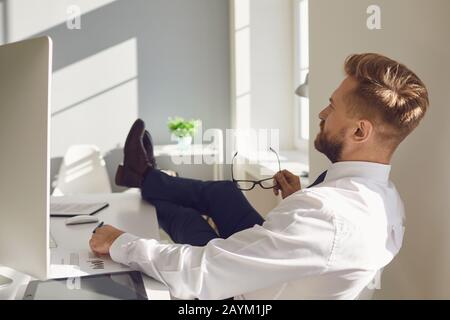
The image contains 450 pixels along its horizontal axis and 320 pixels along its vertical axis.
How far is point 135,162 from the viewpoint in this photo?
179 centimetres

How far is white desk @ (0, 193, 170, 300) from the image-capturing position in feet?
3.05

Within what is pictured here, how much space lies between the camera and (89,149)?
3.66 metres

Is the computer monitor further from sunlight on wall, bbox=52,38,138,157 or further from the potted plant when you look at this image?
sunlight on wall, bbox=52,38,138,157

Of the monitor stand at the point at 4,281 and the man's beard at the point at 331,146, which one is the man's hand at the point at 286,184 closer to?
the man's beard at the point at 331,146

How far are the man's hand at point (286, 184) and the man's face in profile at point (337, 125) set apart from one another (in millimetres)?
370

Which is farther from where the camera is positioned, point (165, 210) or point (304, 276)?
point (165, 210)

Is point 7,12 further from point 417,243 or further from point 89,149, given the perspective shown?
point 417,243

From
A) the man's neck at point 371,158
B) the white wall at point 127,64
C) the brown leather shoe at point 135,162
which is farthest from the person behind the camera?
the white wall at point 127,64

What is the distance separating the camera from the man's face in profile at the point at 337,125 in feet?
3.83

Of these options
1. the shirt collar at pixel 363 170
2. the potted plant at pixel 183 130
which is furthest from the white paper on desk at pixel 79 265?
the potted plant at pixel 183 130

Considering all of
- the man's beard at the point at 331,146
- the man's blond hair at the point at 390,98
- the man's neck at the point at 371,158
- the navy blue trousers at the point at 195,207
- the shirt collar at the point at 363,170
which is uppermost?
the man's blond hair at the point at 390,98

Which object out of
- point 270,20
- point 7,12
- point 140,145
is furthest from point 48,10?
point 140,145

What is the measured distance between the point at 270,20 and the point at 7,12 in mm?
1949

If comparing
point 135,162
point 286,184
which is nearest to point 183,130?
point 135,162
